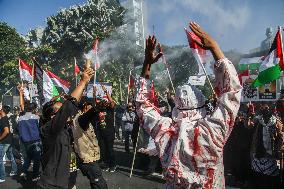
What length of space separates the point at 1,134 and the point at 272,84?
6.61m

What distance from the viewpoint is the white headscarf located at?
2232 millimetres

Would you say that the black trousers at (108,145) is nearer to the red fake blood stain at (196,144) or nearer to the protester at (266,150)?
the protester at (266,150)

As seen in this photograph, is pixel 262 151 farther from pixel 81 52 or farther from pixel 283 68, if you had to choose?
pixel 81 52

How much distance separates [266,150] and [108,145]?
428 centimetres

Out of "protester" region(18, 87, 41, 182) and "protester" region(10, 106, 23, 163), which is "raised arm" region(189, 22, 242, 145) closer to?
"protester" region(18, 87, 41, 182)

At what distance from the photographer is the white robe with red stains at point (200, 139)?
6.72 ft

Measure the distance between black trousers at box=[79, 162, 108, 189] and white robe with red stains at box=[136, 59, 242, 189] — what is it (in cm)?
320

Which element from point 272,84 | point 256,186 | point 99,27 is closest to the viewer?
point 256,186

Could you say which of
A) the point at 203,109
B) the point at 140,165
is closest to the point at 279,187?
the point at 140,165

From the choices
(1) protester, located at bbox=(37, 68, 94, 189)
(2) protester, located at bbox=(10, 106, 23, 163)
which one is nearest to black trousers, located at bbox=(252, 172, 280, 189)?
(1) protester, located at bbox=(37, 68, 94, 189)

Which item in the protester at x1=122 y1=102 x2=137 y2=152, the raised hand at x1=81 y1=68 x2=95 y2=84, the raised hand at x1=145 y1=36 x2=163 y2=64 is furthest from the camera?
the protester at x1=122 y1=102 x2=137 y2=152

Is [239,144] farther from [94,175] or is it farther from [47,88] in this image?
[47,88]

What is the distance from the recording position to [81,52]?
28203mm

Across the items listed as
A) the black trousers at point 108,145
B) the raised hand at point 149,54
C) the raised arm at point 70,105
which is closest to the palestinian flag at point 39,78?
the black trousers at point 108,145
